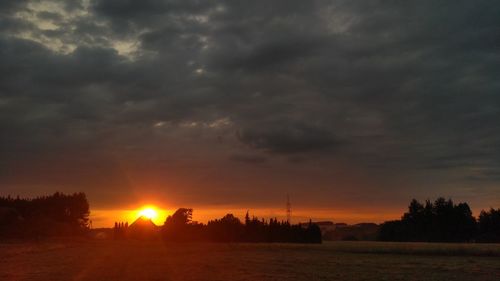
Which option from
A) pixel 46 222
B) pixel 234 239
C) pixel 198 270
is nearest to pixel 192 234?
pixel 234 239

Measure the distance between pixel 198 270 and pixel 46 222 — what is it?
495ft

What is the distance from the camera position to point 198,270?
2084 inches

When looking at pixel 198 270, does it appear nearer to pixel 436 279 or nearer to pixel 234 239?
pixel 436 279

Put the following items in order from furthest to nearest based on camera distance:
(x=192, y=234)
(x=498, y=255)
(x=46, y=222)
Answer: (x=192, y=234) < (x=46, y=222) < (x=498, y=255)

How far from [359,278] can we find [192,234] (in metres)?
157

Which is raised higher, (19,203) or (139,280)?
(19,203)

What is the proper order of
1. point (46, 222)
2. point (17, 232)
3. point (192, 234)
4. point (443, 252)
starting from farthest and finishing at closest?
point (192, 234) → point (46, 222) → point (17, 232) → point (443, 252)

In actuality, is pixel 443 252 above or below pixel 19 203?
below

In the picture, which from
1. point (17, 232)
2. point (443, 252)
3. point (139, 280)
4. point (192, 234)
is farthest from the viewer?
point (192, 234)

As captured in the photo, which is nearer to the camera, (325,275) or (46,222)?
(325,275)

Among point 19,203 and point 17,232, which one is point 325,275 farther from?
point 19,203

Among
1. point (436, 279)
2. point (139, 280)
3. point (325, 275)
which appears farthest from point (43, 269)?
point (436, 279)

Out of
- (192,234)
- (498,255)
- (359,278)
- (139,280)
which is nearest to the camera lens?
(139,280)

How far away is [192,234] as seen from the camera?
7830 inches
